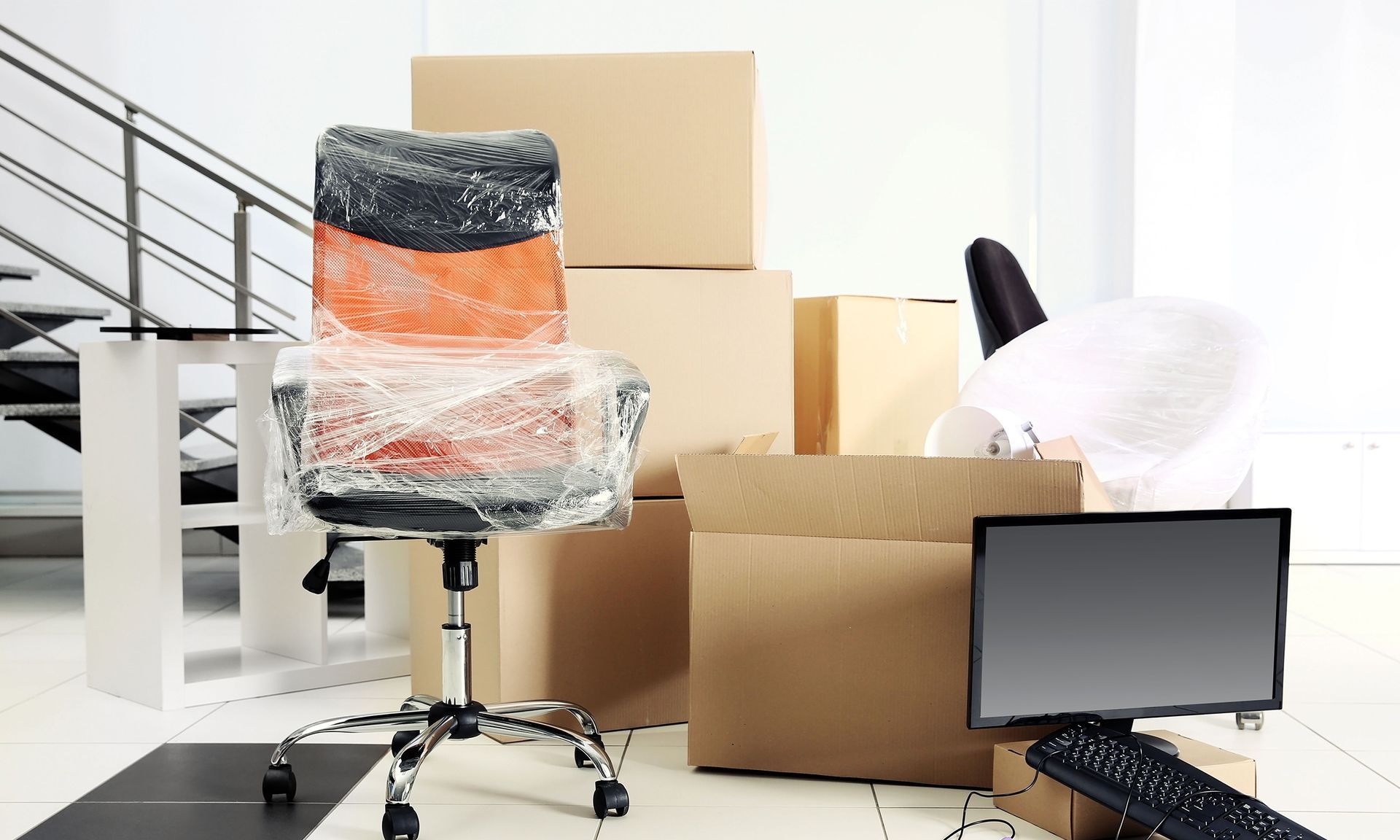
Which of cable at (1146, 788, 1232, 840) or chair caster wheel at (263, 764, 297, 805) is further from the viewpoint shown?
chair caster wheel at (263, 764, 297, 805)

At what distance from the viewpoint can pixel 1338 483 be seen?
3.36 meters

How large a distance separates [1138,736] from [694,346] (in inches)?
36.4

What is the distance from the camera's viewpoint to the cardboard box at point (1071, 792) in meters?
1.32

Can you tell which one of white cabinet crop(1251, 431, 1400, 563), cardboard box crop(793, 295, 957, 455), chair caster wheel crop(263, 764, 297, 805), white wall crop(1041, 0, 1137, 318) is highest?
white wall crop(1041, 0, 1137, 318)

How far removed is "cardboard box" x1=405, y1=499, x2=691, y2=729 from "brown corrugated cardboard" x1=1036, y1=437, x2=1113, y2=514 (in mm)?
636

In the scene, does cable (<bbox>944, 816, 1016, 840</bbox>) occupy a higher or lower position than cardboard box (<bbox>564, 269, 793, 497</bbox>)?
lower

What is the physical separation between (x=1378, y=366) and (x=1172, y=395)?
93.7 inches

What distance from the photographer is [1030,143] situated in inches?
153

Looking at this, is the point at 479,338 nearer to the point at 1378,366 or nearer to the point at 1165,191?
the point at 1165,191

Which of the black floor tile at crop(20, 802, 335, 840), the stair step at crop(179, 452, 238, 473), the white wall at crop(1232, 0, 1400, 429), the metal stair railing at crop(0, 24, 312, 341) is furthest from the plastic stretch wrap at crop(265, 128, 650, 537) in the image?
the white wall at crop(1232, 0, 1400, 429)

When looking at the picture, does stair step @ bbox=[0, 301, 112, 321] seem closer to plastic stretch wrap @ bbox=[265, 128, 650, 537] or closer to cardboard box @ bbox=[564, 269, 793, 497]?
plastic stretch wrap @ bbox=[265, 128, 650, 537]

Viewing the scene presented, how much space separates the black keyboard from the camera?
1193 millimetres

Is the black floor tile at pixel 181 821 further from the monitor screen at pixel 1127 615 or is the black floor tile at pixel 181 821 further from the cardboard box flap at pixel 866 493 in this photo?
the monitor screen at pixel 1127 615

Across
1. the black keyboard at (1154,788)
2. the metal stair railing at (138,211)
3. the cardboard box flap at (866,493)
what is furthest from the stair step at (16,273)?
the black keyboard at (1154,788)
